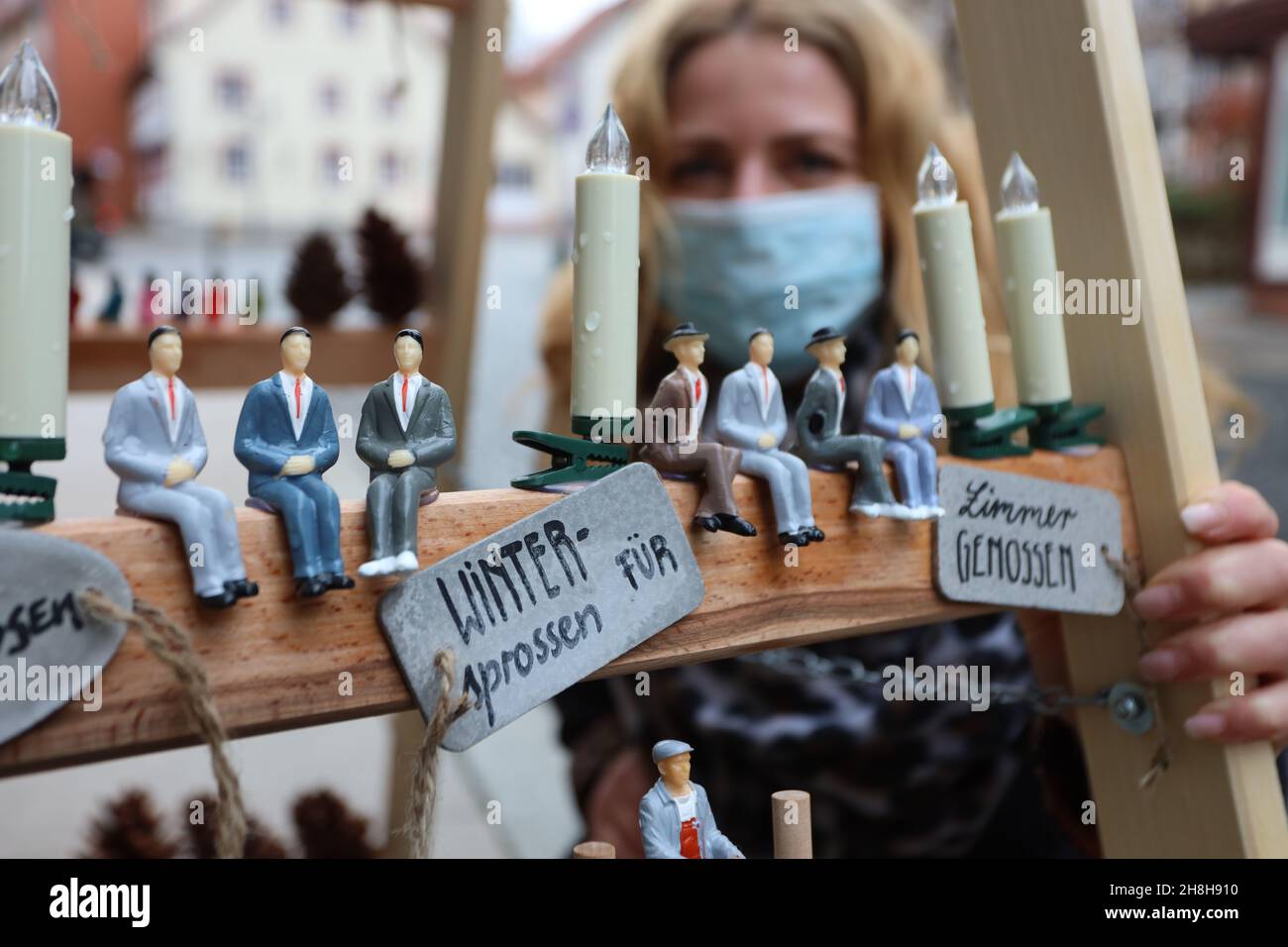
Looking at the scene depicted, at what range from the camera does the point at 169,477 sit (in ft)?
1.11

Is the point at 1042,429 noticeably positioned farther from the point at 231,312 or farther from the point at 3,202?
the point at 231,312

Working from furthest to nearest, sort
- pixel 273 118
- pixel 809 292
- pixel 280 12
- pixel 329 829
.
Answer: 1. pixel 280 12
2. pixel 273 118
3. pixel 809 292
4. pixel 329 829

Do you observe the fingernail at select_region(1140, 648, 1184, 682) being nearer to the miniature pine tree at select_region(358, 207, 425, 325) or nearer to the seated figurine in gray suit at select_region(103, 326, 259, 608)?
the seated figurine in gray suit at select_region(103, 326, 259, 608)

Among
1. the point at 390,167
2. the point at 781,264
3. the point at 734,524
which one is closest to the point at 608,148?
the point at 734,524

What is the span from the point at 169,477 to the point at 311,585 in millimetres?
59

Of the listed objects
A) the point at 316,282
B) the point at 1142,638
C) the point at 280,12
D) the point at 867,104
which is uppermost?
Result: the point at 280,12

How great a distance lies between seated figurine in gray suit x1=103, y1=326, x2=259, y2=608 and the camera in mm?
334

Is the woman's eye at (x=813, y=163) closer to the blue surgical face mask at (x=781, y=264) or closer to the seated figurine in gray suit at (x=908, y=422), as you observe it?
the blue surgical face mask at (x=781, y=264)

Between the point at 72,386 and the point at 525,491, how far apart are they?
833mm

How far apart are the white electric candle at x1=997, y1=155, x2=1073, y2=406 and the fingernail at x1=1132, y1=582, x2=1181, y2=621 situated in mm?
118

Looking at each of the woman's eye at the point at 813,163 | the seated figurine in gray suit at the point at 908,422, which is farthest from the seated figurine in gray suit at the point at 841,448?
the woman's eye at the point at 813,163

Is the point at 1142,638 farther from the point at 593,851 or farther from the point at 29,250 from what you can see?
the point at 29,250

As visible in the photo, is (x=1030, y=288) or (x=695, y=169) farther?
(x=695, y=169)

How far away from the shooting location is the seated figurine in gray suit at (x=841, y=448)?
460mm
